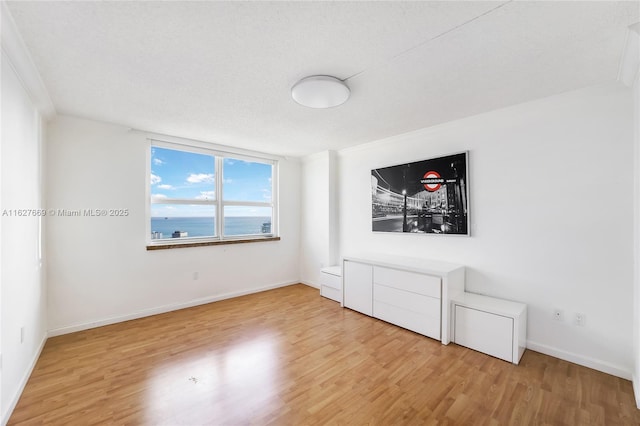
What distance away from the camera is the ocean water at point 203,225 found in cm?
377

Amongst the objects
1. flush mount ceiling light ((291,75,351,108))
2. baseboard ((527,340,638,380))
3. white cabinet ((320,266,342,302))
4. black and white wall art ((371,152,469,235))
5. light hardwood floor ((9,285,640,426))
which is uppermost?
flush mount ceiling light ((291,75,351,108))

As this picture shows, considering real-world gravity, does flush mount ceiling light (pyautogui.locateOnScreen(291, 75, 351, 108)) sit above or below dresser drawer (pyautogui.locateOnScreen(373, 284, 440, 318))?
above

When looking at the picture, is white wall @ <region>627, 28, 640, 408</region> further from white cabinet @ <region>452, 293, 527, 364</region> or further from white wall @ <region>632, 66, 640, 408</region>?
white cabinet @ <region>452, 293, 527, 364</region>

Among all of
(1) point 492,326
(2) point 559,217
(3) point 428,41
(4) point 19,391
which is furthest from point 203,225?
(2) point 559,217

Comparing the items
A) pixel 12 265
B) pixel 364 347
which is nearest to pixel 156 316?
pixel 12 265

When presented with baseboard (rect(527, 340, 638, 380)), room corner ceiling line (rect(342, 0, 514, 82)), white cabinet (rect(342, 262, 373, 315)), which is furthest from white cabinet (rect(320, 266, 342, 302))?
room corner ceiling line (rect(342, 0, 514, 82))

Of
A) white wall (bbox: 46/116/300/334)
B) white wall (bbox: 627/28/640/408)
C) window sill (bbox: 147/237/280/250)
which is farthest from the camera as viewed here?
window sill (bbox: 147/237/280/250)

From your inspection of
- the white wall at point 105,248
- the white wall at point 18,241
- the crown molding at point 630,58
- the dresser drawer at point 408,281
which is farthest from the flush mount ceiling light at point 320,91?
the white wall at point 105,248

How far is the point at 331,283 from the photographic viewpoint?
412cm

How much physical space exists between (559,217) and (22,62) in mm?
4407

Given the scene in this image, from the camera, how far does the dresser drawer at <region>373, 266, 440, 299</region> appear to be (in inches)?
110

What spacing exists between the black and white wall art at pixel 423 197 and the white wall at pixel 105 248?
272 cm

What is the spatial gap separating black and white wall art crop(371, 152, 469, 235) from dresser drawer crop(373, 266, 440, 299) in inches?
27.0

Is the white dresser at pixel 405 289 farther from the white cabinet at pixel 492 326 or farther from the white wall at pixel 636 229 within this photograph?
the white wall at pixel 636 229
